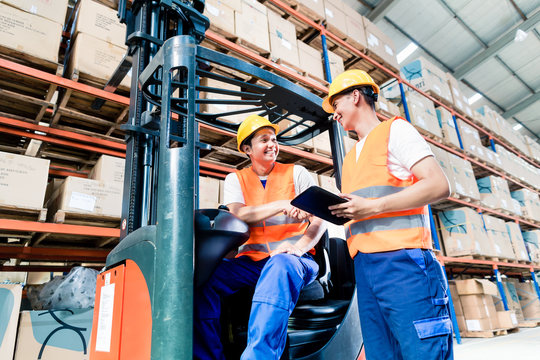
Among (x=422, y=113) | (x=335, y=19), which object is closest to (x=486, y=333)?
(x=422, y=113)

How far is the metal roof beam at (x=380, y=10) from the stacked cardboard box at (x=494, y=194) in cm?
509

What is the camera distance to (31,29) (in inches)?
117

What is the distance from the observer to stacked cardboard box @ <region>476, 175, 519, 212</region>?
8.20 metres

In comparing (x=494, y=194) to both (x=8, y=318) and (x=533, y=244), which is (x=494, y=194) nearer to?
(x=533, y=244)

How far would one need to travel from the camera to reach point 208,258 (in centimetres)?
143

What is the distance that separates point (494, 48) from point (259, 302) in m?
12.9

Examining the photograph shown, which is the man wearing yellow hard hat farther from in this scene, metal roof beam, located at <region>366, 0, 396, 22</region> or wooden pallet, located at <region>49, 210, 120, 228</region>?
metal roof beam, located at <region>366, 0, 396, 22</region>

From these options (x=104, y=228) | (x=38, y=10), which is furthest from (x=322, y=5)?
(x=104, y=228)

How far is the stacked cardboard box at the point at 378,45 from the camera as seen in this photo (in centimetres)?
661

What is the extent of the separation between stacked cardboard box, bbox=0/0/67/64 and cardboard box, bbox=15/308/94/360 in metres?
2.18

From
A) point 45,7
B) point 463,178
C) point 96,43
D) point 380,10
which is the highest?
point 380,10

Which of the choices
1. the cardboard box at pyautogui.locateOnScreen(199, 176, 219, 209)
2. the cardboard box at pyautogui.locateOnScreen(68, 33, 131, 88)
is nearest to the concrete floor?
the cardboard box at pyautogui.locateOnScreen(199, 176, 219, 209)

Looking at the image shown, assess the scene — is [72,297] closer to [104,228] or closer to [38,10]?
[104,228]

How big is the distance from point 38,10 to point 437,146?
7.15 meters
